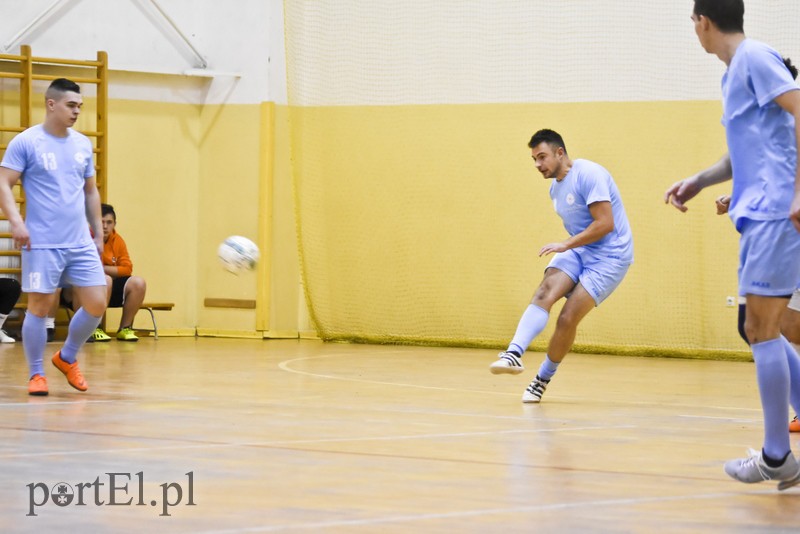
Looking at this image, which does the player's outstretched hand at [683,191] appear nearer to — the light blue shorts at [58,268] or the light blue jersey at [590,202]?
the light blue jersey at [590,202]

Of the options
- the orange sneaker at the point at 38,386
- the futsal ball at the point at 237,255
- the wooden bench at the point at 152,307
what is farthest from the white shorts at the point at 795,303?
the wooden bench at the point at 152,307

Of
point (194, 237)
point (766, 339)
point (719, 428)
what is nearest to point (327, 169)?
point (194, 237)

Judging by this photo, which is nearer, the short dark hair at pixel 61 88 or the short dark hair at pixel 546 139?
the short dark hair at pixel 61 88

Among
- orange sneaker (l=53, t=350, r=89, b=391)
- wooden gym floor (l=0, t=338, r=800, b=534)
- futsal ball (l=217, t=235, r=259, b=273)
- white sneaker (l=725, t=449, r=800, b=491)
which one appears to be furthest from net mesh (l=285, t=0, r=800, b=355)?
white sneaker (l=725, t=449, r=800, b=491)

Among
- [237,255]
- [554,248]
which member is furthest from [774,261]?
[237,255]

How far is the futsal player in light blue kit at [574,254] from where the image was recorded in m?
7.35

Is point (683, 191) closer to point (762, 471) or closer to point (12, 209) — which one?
point (762, 471)

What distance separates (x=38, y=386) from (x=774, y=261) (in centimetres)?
460

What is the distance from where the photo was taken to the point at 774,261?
13.0ft

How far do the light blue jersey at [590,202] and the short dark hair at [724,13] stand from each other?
3.24m

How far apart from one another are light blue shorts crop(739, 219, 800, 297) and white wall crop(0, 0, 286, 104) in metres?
10.1

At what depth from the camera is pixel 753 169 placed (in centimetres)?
411

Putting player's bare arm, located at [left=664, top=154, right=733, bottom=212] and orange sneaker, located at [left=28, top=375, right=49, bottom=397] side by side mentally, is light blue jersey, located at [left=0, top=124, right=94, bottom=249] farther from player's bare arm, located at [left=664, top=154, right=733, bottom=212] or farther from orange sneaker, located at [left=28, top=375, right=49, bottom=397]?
player's bare arm, located at [left=664, top=154, right=733, bottom=212]

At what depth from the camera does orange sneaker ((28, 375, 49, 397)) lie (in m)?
7.07
